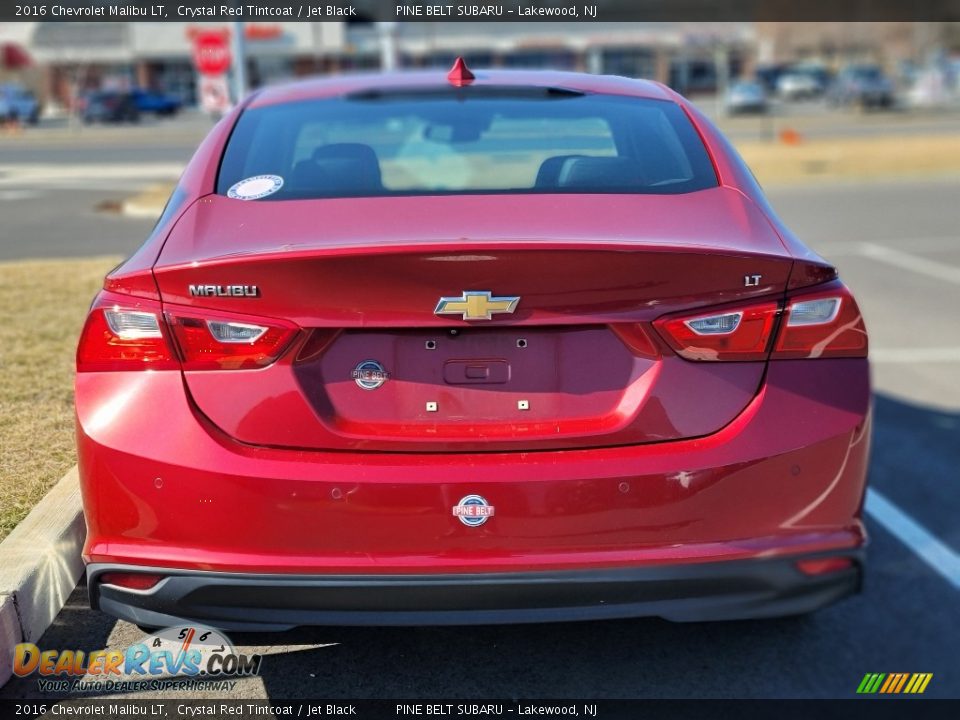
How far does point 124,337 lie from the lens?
274cm

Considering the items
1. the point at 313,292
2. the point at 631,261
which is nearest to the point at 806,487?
the point at 631,261

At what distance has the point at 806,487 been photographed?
2750mm

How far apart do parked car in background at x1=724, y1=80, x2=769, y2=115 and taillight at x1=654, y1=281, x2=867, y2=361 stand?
4890cm

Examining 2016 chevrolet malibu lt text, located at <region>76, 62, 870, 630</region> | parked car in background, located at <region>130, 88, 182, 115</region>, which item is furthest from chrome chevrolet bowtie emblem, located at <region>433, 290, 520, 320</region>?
parked car in background, located at <region>130, 88, 182, 115</region>

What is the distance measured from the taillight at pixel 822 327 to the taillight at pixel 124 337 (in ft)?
4.95

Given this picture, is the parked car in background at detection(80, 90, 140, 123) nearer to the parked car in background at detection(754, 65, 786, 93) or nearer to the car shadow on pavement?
the parked car in background at detection(754, 65, 786, 93)

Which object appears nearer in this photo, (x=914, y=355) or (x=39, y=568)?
(x=39, y=568)

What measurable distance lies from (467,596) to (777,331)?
1.00m

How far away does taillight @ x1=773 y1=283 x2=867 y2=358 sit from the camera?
275 centimetres

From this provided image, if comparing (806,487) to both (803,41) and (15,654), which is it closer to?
(15,654)

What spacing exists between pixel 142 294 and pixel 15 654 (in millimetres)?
1204

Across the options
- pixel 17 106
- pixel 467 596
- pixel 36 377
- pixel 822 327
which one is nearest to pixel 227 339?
pixel 467 596

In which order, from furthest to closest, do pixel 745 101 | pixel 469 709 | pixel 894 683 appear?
pixel 745 101
pixel 894 683
pixel 469 709

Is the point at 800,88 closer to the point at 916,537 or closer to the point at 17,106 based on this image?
the point at 17,106
